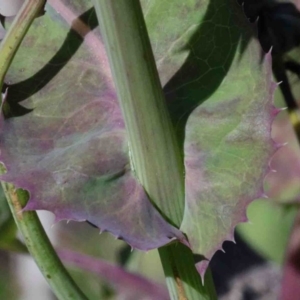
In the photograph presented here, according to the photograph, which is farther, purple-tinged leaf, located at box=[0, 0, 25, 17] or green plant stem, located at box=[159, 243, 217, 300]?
purple-tinged leaf, located at box=[0, 0, 25, 17]

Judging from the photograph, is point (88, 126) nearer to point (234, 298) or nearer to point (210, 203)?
point (210, 203)

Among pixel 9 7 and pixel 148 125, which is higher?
pixel 9 7

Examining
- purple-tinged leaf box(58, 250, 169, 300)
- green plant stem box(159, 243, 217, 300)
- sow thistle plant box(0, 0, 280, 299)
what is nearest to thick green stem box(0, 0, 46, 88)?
sow thistle plant box(0, 0, 280, 299)

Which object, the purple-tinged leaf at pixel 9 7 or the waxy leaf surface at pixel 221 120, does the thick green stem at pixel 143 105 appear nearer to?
the waxy leaf surface at pixel 221 120

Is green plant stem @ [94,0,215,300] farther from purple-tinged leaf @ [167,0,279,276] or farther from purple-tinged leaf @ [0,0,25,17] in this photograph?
purple-tinged leaf @ [0,0,25,17]

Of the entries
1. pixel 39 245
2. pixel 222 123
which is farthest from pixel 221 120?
pixel 39 245

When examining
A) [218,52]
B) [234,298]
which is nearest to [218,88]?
[218,52]

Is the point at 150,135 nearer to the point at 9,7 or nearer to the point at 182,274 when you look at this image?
the point at 182,274
